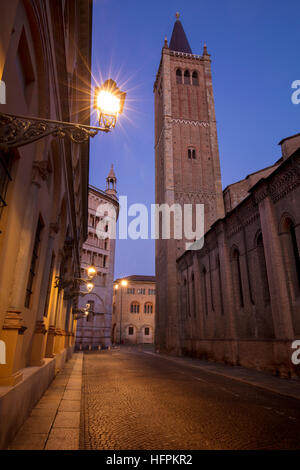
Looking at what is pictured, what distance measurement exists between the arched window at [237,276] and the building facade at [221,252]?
0.21 ft

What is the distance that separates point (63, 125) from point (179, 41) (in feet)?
174

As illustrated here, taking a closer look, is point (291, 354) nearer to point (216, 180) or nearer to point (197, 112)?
point (216, 180)

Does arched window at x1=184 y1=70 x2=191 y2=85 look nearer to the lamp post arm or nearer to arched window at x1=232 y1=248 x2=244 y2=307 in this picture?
arched window at x1=232 y1=248 x2=244 y2=307

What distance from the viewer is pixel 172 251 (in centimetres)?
3047

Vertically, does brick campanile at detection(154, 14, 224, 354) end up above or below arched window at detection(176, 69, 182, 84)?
below

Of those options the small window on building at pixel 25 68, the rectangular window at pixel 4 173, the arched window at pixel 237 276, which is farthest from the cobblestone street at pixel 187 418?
the arched window at pixel 237 276

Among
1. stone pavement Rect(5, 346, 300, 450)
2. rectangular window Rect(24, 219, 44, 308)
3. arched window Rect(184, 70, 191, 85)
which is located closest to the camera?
stone pavement Rect(5, 346, 300, 450)

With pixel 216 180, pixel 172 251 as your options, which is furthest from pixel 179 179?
pixel 172 251

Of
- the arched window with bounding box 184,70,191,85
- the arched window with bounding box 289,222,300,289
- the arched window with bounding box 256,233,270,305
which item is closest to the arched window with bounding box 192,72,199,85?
the arched window with bounding box 184,70,191,85

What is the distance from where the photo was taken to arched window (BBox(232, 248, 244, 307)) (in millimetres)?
17047

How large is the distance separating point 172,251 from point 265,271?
1626cm

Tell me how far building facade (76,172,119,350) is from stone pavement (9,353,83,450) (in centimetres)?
3182

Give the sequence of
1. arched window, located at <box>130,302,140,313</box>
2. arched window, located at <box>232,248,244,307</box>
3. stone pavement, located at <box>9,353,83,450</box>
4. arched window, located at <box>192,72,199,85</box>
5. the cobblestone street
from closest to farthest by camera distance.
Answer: stone pavement, located at <box>9,353,83,450</box> < the cobblestone street < arched window, located at <box>232,248,244,307</box> < arched window, located at <box>192,72,199,85</box> < arched window, located at <box>130,302,140,313</box>

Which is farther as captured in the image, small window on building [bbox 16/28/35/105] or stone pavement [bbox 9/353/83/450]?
small window on building [bbox 16/28/35/105]
